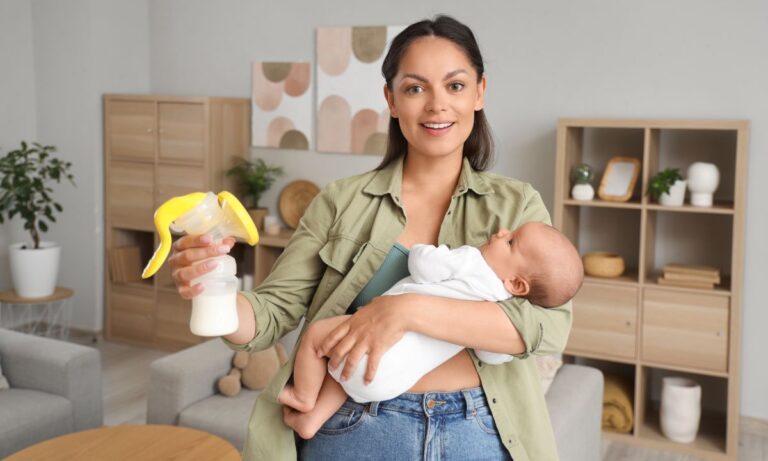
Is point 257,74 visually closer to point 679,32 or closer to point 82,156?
point 82,156

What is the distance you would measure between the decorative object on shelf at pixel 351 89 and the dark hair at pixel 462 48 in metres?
3.39

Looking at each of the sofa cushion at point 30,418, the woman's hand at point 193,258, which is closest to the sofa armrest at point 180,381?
the sofa cushion at point 30,418

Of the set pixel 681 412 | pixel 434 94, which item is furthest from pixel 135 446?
pixel 681 412

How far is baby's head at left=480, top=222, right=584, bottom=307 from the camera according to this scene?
1.48 meters

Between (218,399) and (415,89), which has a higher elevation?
(415,89)

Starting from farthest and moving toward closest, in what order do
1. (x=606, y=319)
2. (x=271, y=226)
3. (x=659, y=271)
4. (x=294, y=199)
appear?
1. (x=294, y=199)
2. (x=271, y=226)
3. (x=659, y=271)
4. (x=606, y=319)

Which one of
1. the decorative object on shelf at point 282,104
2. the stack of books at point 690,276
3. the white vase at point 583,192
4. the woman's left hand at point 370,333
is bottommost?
the stack of books at point 690,276

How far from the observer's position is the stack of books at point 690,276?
13.3ft

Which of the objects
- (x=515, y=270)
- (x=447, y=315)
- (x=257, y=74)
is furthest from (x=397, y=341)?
(x=257, y=74)

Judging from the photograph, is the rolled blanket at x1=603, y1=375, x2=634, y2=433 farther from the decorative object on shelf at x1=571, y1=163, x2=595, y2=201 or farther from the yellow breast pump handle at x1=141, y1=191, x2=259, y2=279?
the yellow breast pump handle at x1=141, y1=191, x2=259, y2=279

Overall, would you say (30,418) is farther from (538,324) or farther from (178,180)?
(538,324)

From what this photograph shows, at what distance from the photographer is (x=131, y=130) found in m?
5.59

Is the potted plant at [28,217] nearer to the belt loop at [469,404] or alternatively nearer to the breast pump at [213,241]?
the breast pump at [213,241]

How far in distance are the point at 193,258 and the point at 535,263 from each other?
576 mm
